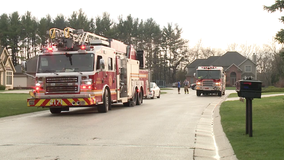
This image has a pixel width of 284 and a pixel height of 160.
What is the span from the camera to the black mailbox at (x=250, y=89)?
9.13 meters

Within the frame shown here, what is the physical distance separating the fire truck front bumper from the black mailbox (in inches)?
315

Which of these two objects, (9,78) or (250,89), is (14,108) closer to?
(250,89)

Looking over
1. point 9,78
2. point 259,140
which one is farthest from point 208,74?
point 9,78

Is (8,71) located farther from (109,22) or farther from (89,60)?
(89,60)

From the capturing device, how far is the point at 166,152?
7988 millimetres

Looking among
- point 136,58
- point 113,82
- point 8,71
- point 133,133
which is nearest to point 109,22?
point 8,71

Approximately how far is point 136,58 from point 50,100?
928 cm

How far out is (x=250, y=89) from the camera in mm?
9195

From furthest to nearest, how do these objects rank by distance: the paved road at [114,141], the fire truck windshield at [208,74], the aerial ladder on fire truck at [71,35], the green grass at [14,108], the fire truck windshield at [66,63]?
the fire truck windshield at [208,74] → the green grass at [14,108] → the aerial ladder on fire truck at [71,35] → the fire truck windshield at [66,63] → the paved road at [114,141]

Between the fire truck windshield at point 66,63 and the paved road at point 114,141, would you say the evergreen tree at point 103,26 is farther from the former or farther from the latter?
the paved road at point 114,141

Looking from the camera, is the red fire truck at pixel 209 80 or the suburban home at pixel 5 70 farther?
the suburban home at pixel 5 70

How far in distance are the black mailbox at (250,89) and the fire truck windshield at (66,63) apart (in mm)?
8419

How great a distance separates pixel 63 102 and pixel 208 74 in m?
23.3

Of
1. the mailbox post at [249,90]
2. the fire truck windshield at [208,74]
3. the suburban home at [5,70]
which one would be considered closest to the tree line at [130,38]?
the suburban home at [5,70]
